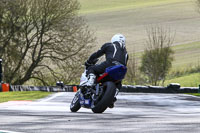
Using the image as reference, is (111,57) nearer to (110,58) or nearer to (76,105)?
(110,58)

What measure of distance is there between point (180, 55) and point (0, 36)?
2957cm

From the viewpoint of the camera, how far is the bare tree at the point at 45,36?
37.0 metres

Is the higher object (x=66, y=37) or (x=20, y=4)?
(x=20, y=4)

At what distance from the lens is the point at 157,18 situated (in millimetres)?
83188

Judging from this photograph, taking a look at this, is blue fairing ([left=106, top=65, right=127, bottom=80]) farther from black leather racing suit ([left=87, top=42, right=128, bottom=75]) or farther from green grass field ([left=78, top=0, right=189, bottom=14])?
green grass field ([left=78, top=0, right=189, bottom=14])

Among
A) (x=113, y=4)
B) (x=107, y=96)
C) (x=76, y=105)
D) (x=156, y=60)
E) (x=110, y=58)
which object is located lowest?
(x=156, y=60)

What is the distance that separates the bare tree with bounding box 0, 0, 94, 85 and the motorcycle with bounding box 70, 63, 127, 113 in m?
26.0

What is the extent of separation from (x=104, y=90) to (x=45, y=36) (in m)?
29.4

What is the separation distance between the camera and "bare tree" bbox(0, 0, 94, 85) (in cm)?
3697

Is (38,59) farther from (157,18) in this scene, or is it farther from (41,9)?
(157,18)

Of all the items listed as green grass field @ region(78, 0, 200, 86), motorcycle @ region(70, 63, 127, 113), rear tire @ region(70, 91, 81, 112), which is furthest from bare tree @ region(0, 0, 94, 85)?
motorcycle @ region(70, 63, 127, 113)

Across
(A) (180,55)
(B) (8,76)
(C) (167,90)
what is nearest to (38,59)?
(B) (8,76)

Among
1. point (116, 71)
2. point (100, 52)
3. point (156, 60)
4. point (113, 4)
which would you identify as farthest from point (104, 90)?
point (113, 4)

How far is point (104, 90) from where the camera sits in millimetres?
9977
